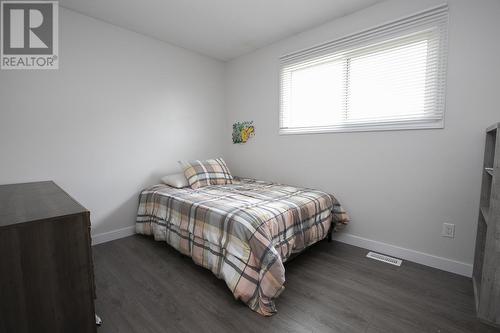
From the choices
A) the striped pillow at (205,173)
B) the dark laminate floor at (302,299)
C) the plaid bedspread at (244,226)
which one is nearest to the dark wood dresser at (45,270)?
the dark laminate floor at (302,299)

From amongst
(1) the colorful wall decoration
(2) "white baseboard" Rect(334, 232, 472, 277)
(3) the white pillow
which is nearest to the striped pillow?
(3) the white pillow

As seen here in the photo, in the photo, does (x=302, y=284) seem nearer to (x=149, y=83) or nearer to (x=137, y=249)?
(x=137, y=249)

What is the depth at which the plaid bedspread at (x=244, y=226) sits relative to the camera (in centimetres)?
154

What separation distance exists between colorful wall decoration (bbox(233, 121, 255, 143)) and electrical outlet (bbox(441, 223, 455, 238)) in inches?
94.1

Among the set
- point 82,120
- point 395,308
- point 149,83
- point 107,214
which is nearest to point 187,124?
point 149,83

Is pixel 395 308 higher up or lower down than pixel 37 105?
lower down

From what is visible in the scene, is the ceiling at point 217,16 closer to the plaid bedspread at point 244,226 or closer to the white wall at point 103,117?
the white wall at point 103,117

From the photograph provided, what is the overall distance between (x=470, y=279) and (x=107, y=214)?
138 inches

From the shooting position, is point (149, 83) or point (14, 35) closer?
point (14, 35)

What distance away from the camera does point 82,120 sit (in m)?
2.41

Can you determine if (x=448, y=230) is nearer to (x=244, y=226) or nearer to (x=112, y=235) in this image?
(x=244, y=226)

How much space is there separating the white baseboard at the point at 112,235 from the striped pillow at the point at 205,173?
920 mm

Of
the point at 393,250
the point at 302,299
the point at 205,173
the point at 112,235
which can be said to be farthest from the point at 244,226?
the point at 112,235

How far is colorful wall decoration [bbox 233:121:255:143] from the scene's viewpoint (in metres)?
3.45
